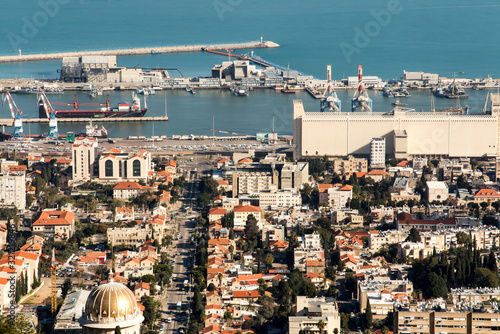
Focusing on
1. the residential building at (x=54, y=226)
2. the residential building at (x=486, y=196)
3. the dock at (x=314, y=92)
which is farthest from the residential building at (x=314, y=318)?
the dock at (x=314, y=92)

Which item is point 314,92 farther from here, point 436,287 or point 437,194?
point 436,287

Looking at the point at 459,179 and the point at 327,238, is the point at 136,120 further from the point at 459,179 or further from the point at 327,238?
the point at 327,238

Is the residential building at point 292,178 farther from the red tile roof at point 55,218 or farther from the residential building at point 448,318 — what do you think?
the residential building at point 448,318

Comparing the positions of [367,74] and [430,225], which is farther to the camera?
[367,74]

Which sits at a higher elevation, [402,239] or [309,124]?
[309,124]

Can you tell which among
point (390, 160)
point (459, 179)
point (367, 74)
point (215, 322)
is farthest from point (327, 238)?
point (367, 74)

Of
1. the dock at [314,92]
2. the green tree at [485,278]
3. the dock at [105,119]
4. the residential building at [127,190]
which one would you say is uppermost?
the dock at [314,92]
